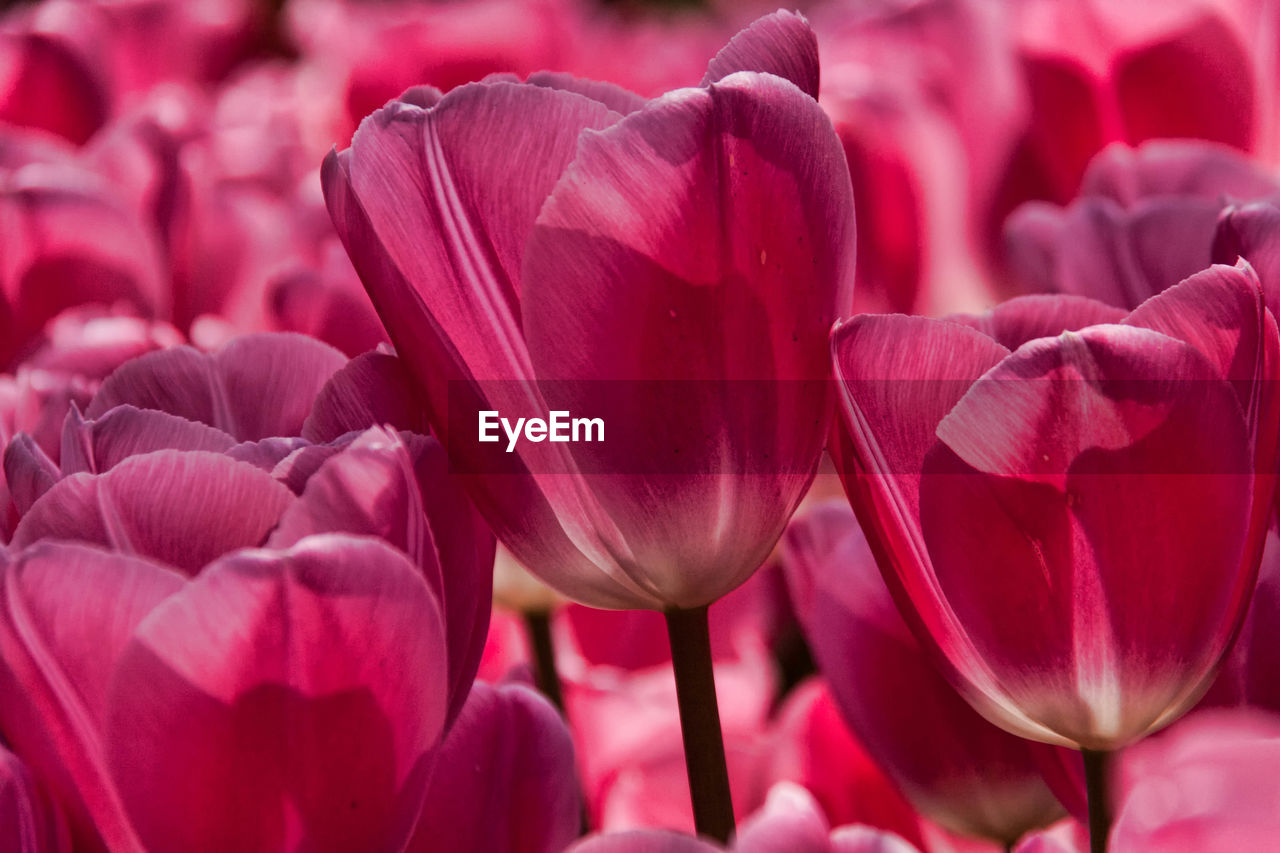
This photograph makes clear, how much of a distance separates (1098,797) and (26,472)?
0.23 m

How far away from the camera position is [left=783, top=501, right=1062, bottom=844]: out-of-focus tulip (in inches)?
15.1

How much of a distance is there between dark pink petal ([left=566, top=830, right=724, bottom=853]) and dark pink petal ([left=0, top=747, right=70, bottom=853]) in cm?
11

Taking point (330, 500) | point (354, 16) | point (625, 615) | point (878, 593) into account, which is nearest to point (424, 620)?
point (330, 500)

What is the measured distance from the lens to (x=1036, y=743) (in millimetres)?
365

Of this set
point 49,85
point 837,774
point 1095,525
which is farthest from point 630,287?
point 49,85

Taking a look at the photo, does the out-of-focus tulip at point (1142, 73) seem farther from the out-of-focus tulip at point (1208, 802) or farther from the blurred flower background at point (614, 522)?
the out-of-focus tulip at point (1208, 802)

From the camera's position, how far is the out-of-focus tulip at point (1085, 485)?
0.28 m

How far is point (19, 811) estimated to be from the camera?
0.93 feet

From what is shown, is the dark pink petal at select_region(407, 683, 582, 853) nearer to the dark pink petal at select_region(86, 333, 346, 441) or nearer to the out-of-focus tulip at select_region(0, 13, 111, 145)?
the dark pink petal at select_region(86, 333, 346, 441)

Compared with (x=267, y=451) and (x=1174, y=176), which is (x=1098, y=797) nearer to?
(x=267, y=451)

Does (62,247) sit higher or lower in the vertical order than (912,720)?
higher

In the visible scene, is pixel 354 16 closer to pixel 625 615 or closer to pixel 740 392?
pixel 625 615

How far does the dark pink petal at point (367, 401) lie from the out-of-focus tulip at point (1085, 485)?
0.10 meters

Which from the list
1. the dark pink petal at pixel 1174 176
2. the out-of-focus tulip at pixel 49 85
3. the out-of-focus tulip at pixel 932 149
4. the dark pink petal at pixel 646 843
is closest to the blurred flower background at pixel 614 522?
the dark pink petal at pixel 646 843
